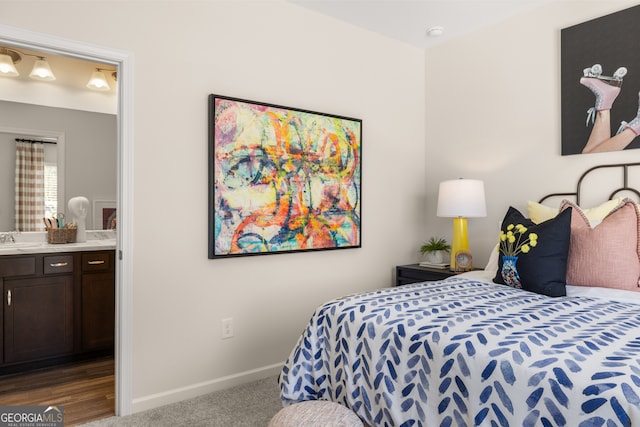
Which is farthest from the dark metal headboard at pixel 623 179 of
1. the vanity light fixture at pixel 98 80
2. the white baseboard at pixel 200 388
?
the vanity light fixture at pixel 98 80

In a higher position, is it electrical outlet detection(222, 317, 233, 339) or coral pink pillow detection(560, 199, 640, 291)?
coral pink pillow detection(560, 199, 640, 291)

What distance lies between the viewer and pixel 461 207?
3.03m

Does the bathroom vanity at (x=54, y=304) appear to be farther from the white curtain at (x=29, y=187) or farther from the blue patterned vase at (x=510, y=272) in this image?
the blue patterned vase at (x=510, y=272)

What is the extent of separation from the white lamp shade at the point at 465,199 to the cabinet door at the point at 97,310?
270 cm

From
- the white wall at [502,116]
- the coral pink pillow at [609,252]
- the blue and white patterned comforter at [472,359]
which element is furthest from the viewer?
the white wall at [502,116]

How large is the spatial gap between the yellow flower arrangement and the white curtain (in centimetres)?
379

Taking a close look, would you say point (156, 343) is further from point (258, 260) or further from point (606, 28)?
point (606, 28)

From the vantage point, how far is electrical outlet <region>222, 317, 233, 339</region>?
2.69m

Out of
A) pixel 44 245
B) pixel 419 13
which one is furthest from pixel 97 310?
pixel 419 13

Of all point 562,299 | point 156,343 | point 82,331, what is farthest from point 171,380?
point 562,299

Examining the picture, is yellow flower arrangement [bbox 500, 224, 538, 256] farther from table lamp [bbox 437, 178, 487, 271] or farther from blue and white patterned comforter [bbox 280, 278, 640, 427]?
table lamp [bbox 437, 178, 487, 271]

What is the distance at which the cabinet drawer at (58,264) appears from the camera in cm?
315

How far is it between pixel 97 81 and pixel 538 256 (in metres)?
3.87

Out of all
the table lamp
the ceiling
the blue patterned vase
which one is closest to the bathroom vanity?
the ceiling
